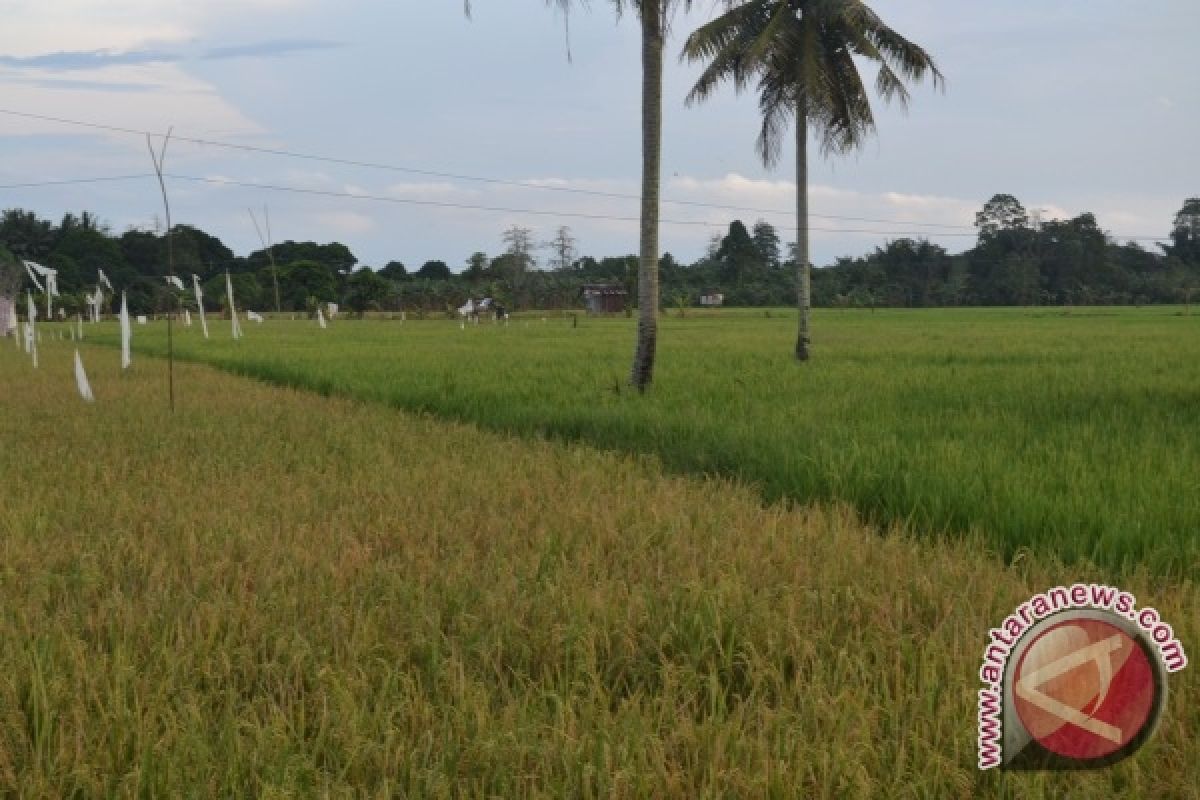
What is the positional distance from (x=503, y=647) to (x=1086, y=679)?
5.91 feet

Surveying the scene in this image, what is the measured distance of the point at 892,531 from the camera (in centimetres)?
425

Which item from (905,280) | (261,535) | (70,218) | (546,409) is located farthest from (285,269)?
(261,535)

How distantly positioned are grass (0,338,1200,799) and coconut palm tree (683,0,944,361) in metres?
12.6

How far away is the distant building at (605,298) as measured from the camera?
224 ft

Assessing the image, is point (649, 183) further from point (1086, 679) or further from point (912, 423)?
point (1086, 679)

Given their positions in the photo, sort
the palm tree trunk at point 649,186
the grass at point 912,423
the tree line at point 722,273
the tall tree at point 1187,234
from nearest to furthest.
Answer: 1. the grass at point 912,423
2. the palm tree trunk at point 649,186
3. the tree line at point 722,273
4. the tall tree at point 1187,234

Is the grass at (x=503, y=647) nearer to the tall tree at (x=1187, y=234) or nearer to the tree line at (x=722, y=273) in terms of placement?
the tree line at (x=722, y=273)

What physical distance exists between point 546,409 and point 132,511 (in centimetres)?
468

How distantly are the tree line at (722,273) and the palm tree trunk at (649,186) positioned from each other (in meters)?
50.1

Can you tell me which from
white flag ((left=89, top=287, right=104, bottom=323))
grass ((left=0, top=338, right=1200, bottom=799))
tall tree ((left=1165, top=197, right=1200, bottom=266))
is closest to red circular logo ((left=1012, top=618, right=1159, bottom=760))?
grass ((left=0, top=338, right=1200, bottom=799))

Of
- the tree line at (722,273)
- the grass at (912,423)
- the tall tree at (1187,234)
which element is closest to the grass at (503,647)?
the grass at (912,423)

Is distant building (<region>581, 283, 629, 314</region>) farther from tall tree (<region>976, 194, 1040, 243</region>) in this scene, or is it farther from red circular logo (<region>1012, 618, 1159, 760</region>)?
red circular logo (<region>1012, 618, 1159, 760</region>)

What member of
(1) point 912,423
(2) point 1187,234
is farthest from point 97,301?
(2) point 1187,234

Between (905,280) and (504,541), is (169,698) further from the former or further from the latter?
(905,280)
